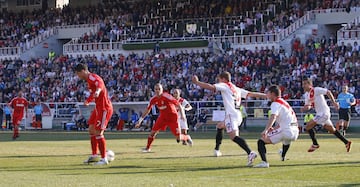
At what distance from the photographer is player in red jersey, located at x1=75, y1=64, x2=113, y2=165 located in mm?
20328

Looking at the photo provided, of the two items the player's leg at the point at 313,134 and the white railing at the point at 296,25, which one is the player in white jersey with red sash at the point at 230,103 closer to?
the player's leg at the point at 313,134

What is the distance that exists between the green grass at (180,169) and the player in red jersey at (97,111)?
0.47 meters

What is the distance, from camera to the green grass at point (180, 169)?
52.2 feet

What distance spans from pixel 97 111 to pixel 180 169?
303 centimetres

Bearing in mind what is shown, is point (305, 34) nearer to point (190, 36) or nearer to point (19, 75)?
point (190, 36)

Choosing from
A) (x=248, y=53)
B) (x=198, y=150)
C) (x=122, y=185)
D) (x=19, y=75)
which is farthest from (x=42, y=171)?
(x=19, y=75)

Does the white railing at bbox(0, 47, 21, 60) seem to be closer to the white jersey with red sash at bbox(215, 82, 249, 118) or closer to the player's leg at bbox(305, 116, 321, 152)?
the player's leg at bbox(305, 116, 321, 152)

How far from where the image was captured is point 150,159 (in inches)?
866

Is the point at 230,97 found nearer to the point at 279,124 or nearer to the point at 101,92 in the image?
the point at 279,124

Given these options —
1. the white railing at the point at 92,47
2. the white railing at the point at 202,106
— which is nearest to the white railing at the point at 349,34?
the white railing at the point at 202,106

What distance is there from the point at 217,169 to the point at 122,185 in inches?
139

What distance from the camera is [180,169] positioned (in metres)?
18.7

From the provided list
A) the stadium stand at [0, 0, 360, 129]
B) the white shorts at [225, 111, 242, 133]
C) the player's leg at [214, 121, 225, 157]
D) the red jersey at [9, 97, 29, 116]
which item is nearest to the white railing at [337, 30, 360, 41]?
the stadium stand at [0, 0, 360, 129]

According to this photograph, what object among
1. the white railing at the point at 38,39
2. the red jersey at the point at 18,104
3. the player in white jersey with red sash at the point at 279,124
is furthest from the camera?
the white railing at the point at 38,39
